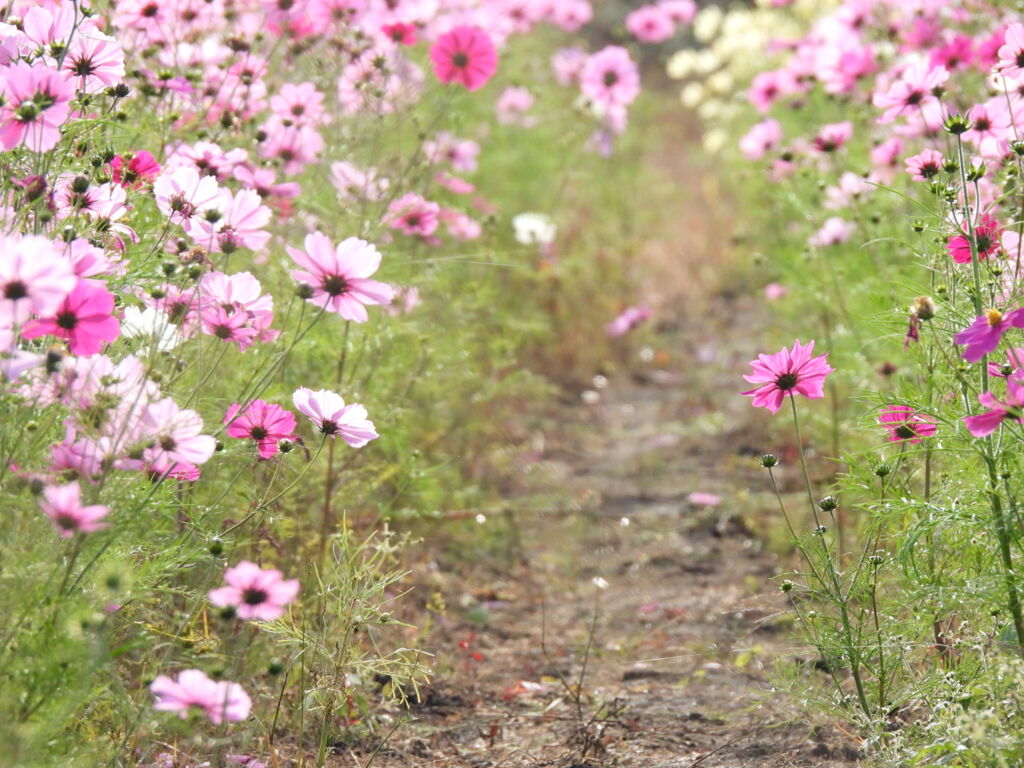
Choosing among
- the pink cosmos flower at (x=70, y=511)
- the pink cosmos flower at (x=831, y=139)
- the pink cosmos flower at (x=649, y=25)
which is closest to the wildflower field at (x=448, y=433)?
the pink cosmos flower at (x=70, y=511)

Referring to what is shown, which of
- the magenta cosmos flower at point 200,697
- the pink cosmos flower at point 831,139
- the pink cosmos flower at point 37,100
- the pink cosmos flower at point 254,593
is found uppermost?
the pink cosmos flower at point 831,139

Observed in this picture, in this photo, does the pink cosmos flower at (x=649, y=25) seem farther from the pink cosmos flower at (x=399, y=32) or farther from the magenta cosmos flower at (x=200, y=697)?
the magenta cosmos flower at (x=200, y=697)

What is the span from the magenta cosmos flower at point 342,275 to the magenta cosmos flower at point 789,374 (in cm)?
63

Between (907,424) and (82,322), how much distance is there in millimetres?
1284

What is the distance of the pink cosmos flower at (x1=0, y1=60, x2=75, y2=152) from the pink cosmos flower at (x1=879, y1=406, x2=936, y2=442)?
1347mm

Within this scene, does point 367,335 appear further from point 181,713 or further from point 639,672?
point 181,713

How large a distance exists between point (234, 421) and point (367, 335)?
100cm

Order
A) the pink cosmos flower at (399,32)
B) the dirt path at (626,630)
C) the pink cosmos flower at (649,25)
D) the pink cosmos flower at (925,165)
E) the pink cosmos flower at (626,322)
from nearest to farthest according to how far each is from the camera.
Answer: the pink cosmos flower at (925,165) → the dirt path at (626,630) → the pink cosmos flower at (399,32) → the pink cosmos flower at (626,322) → the pink cosmos flower at (649,25)

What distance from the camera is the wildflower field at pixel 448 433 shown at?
5.55ft

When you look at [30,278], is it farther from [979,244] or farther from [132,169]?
[979,244]

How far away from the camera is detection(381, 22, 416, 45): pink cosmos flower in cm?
316

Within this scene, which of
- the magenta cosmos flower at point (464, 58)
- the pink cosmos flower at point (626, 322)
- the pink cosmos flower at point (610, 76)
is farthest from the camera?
the pink cosmos flower at point (626, 322)

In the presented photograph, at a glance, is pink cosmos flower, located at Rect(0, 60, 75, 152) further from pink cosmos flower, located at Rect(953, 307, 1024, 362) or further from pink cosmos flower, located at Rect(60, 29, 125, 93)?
pink cosmos flower, located at Rect(953, 307, 1024, 362)

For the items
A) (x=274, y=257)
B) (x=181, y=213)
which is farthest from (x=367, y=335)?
(x=181, y=213)
